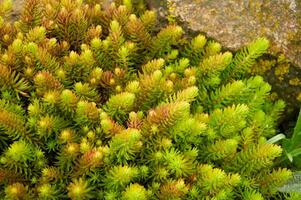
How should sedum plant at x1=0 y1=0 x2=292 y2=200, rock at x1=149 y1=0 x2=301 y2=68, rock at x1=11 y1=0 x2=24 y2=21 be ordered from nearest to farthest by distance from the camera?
1. sedum plant at x1=0 y1=0 x2=292 y2=200
2. rock at x1=149 y1=0 x2=301 y2=68
3. rock at x1=11 y1=0 x2=24 y2=21

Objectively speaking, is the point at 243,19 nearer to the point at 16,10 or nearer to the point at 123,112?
the point at 123,112

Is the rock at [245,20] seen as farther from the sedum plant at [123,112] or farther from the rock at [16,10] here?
the rock at [16,10]

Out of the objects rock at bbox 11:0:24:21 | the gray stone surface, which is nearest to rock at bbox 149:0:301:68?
the gray stone surface

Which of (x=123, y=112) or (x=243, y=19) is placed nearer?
(x=123, y=112)

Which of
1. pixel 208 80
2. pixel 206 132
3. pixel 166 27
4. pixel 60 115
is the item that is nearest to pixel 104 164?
pixel 60 115

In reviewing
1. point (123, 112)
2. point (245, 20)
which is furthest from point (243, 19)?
point (123, 112)

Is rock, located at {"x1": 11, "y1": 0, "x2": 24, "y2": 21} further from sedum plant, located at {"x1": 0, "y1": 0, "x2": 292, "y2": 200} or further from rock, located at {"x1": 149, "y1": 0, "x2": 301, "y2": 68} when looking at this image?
rock, located at {"x1": 149, "y1": 0, "x2": 301, "y2": 68}

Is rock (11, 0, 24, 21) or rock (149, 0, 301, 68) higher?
rock (149, 0, 301, 68)
